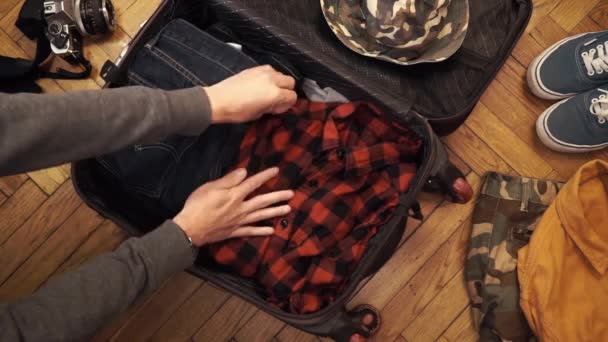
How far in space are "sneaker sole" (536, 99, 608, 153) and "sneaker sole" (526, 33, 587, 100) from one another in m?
0.02

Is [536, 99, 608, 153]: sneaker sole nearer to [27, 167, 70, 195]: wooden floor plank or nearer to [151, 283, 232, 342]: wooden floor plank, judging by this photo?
[151, 283, 232, 342]: wooden floor plank

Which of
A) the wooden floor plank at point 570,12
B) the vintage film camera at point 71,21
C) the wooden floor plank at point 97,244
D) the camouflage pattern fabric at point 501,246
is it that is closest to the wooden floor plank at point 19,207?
the wooden floor plank at point 97,244

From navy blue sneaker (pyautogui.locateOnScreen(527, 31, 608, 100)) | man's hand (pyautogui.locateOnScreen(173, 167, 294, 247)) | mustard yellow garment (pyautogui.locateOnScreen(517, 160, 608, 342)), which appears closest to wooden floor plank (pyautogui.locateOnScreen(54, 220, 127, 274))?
man's hand (pyautogui.locateOnScreen(173, 167, 294, 247))

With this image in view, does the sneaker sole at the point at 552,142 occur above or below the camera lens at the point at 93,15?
above

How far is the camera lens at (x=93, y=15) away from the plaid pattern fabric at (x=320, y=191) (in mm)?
471

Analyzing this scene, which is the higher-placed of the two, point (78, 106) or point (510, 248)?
point (78, 106)

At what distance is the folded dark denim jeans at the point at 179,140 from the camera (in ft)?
2.58

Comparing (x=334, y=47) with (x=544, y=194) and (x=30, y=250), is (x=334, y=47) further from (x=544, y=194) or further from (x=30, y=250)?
(x=30, y=250)

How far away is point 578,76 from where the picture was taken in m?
0.96

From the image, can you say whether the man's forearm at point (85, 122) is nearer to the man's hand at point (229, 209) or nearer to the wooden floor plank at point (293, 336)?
the man's hand at point (229, 209)

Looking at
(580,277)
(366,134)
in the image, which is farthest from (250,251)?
(580,277)

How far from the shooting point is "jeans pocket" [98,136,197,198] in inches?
30.7

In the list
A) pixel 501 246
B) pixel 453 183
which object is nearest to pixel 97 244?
pixel 453 183

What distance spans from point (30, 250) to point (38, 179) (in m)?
0.16
